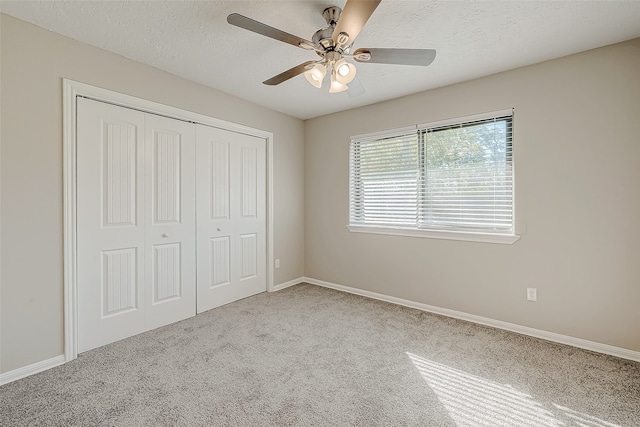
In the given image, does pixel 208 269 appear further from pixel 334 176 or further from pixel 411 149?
pixel 411 149

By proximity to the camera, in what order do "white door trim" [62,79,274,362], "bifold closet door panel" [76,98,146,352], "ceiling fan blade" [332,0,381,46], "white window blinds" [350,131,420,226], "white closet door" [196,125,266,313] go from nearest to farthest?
"ceiling fan blade" [332,0,381,46] → "white door trim" [62,79,274,362] → "bifold closet door panel" [76,98,146,352] → "white closet door" [196,125,266,313] → "white window blinds" [350,131,420,226]

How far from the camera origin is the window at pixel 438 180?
2.73 m

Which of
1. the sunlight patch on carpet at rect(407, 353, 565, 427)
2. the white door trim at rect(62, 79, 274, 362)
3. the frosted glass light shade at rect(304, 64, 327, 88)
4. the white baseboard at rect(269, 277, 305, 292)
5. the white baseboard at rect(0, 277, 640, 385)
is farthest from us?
the white baseboard at rect(269, 277, 305, 292)

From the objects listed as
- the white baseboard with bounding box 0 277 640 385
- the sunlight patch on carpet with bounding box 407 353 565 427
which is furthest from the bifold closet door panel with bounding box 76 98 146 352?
the sunlight patch on carpet with bounding box 407 353 565 427

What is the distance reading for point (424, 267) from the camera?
3.18 metres

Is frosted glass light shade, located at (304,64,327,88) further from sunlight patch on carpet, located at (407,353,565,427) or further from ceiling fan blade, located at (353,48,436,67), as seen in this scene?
sunlight patch on carpet, located at (407,353,565,427)

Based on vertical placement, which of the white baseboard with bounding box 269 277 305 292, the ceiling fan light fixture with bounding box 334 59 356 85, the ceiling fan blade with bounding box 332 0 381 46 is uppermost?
the ceiling fan blade with bounding box 332 0 381 46

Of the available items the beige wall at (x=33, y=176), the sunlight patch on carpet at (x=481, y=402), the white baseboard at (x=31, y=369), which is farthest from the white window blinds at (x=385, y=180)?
the white baseboard at (x=31, y=369)

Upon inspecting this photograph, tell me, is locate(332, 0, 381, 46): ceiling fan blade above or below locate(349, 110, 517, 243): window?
above

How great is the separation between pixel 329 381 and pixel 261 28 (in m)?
2.17

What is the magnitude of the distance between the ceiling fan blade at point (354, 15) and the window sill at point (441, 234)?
2.20 m

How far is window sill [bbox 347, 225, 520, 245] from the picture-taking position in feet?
8.77

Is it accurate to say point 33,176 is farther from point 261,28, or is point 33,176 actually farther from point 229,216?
point 261,28

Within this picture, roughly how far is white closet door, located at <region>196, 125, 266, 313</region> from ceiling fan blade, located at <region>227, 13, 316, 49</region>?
5.65ft
